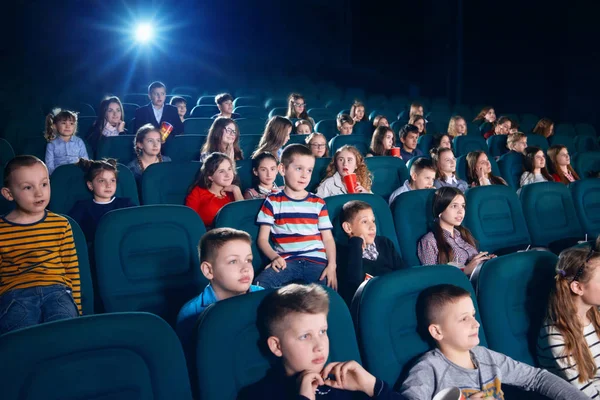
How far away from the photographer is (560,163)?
3617 millimetres

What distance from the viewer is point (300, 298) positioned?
3.95 ft

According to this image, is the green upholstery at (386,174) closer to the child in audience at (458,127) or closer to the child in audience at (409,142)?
the child in audience at (409,142)

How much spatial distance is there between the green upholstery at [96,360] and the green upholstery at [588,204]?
8.11 feet

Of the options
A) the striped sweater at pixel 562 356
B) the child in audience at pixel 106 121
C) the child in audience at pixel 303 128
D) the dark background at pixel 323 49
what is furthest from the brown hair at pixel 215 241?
the dark background at pixel 323 49

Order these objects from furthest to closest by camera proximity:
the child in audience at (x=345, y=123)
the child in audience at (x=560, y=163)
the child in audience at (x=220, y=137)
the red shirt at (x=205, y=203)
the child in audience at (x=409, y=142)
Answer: the child in audience at (x=345, y=123) → the child in audience at (x=409, y=142) → the child in audience at (x=560, y=163) → the child in audience at (x=220, y=137) → the red shirt at (x=205, y=203)

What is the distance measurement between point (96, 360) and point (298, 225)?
3.98 ft

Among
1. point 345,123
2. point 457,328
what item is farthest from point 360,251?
point 345,123

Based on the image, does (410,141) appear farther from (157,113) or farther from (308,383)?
(308,383)

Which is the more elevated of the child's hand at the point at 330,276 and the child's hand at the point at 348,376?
the child's hand at the point at 330,276

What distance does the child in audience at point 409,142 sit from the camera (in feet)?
13.1

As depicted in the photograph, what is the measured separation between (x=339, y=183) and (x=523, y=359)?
58.5 inches

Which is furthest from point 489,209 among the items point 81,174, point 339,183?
point 81,174

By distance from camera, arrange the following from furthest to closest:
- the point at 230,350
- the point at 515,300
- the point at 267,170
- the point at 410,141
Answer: the point at 410,141 → the point at 267,170 → the point at 515,300 → the point at 230,350

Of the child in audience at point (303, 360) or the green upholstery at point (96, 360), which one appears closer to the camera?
the green upholstery at point (96, 360)
